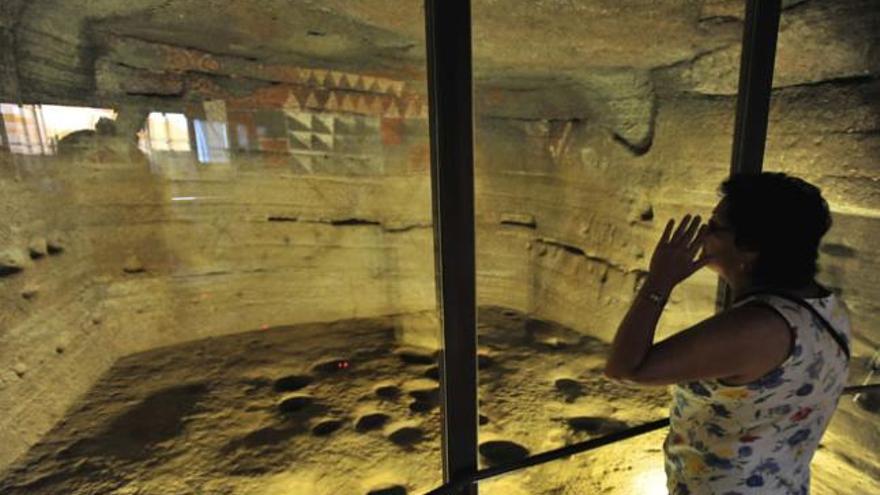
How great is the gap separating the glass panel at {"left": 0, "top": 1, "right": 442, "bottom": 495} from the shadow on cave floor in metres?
0.02

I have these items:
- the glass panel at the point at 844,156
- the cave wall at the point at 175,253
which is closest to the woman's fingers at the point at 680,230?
the glass panel at the point at 844,156

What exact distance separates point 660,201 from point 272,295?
429 cm

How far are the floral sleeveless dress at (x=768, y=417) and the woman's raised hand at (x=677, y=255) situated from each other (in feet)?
0.42

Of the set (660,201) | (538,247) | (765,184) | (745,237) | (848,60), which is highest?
(848,60)

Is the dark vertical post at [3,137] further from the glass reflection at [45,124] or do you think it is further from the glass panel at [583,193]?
the glass panel at [583,193]

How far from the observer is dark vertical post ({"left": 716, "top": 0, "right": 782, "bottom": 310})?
4.24 ft

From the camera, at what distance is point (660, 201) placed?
13.3 feet

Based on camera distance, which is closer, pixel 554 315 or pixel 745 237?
pixel 745 237

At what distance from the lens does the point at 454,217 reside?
1017 millimetres

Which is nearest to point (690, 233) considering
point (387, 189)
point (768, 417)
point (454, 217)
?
point (768, 417)

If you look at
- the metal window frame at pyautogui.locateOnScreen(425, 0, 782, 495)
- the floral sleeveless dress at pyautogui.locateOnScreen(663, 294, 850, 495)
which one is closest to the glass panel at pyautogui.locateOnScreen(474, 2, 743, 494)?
the metal window frame at pyautogui.locateOnScreen(425, 0, 782, 495)

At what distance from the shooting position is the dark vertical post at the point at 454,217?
94cm

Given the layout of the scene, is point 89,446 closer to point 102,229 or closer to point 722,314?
point 102,229

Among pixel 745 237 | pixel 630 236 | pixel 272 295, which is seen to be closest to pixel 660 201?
pixel 630 236
